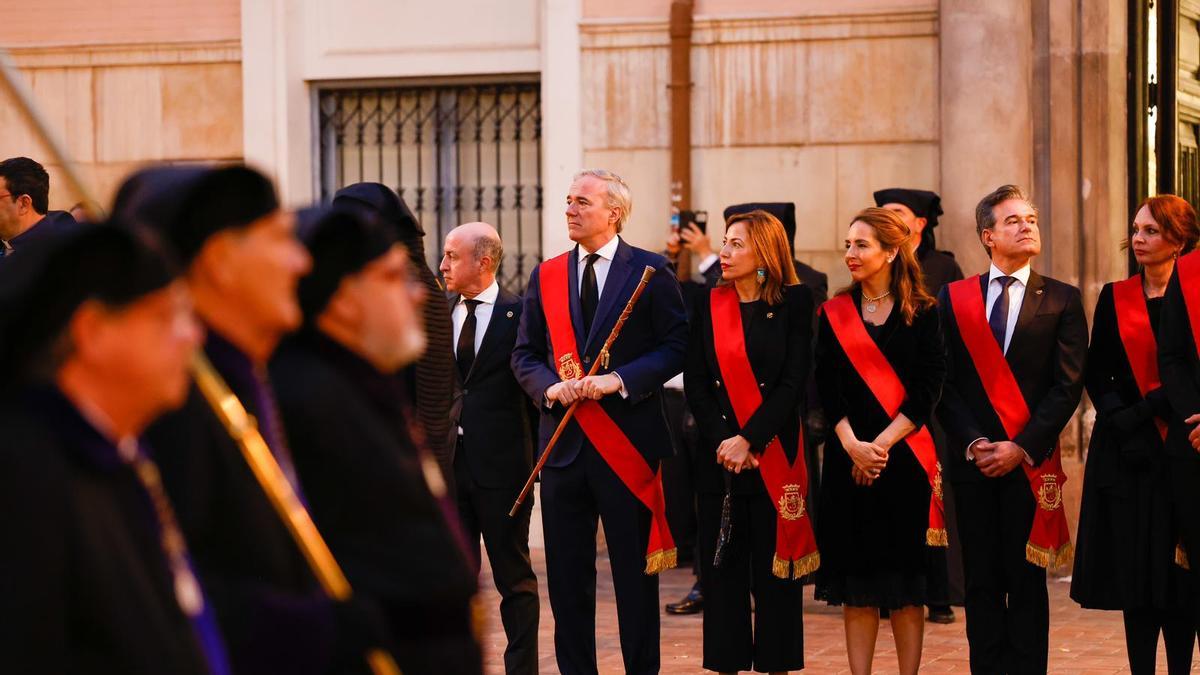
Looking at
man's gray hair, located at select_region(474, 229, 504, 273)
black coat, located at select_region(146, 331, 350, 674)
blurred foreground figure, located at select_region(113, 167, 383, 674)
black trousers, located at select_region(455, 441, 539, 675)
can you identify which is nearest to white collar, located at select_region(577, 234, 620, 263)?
man's gray hair, located at select_region(474, 229, 504, 273)

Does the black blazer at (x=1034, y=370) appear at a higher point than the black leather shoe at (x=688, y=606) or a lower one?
higher

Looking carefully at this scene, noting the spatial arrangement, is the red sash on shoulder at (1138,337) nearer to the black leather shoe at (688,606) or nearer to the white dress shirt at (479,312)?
the white dress shirt at (479,312)

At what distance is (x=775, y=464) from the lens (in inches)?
302

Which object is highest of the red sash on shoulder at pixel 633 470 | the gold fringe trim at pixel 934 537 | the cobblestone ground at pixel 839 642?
the red sash on shoulder at pixel 633 470

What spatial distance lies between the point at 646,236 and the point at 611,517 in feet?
15.2

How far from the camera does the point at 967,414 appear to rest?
25.0 feet

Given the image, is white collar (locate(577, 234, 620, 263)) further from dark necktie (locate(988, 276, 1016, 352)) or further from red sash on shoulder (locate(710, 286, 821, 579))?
dark necktie (locate(988, 276, 1016, 352))

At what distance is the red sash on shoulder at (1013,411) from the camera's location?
7367 mm

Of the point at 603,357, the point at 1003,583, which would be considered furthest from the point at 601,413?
the point at 1003,583

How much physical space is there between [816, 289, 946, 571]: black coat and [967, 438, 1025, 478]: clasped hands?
0.22m

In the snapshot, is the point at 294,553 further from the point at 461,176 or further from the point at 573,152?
the point at 461,176

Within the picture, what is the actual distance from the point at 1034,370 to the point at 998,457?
43 cm

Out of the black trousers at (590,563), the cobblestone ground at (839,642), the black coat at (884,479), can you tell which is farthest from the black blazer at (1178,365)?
the black trousers at (590,563)

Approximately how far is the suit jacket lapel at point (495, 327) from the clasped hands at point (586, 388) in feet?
1.66
